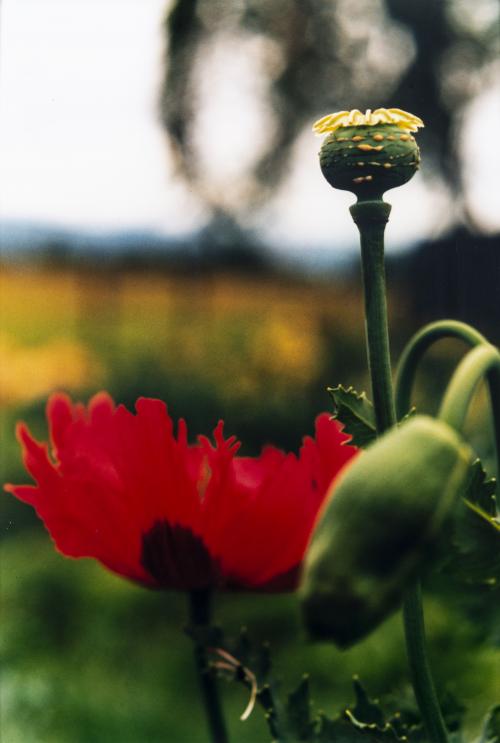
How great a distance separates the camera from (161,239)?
180cm

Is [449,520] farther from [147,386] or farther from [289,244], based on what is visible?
[147,386]

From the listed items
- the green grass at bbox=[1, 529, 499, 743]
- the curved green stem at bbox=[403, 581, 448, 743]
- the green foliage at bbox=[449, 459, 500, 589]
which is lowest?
Answer: the green grass at bbox=[1, 529, 499, 743]

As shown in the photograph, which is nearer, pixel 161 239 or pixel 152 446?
pixel 152 446

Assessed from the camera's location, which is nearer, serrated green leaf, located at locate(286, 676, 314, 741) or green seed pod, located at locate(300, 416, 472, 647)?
green seed pod, located at locate(300, 416, 472, 647)

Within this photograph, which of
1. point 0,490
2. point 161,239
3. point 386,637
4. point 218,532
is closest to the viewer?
point 218,532

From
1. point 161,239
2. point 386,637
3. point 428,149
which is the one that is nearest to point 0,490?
point 161,239

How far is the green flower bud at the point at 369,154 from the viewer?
0.18 meters

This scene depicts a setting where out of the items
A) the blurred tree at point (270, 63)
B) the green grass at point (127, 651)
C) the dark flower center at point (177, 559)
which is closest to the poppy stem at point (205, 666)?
the dark flower center at point (177, 559)

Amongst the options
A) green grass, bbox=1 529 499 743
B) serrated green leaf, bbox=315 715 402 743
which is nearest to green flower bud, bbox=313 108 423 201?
serrated green leaf, bbox=315 715 402 743

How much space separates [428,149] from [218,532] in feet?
2.24

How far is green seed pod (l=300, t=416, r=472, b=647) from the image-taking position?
118mm

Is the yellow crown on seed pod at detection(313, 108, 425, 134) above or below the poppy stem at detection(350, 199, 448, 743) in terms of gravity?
above

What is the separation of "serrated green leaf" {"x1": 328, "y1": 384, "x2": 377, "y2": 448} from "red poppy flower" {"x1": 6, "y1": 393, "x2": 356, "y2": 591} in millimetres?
19

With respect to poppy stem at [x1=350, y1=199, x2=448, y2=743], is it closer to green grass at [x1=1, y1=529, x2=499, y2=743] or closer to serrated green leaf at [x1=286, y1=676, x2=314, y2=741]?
serrated green leaf at [x1=286, y1=676, x2=314, y2=741]
